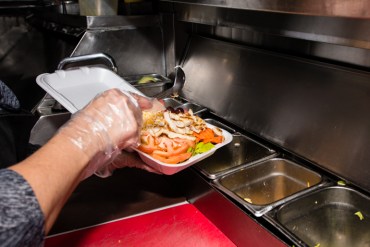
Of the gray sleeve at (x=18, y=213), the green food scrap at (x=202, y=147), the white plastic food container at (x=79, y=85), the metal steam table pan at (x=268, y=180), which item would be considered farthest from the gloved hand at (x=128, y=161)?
the gray sleeve at (x=18, y=213)

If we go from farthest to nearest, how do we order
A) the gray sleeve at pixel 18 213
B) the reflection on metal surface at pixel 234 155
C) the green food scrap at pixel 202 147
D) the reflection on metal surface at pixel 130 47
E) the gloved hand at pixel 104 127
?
the reflection on metal surface at pixel 130 47 → the reflection on metal surface at pixel 234 155 → the green food scrap at pixel 202 147 → the gloved hand at pixel 104 127 → the gray sleeve at pixel 18 213

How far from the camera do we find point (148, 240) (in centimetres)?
130

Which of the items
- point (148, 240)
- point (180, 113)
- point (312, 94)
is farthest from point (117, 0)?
point (148, 240)

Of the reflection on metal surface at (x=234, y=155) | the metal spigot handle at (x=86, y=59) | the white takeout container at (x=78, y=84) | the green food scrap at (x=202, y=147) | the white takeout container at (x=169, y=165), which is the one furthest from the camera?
the metal spigot handle at (x=86, y=59)

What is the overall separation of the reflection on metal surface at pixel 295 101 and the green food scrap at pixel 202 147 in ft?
1.33

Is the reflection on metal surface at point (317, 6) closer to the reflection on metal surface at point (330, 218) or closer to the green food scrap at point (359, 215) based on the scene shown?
the reflection on metal surface at point (330, 218)

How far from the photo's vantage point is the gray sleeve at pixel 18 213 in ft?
2.06

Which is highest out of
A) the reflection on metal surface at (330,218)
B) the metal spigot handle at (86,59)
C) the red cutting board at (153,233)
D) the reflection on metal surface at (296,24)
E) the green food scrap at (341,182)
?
the reflection on metal surface at (296,24)

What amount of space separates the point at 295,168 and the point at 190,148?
1.61 feet

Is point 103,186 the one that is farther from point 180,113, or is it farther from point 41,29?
point 41,29

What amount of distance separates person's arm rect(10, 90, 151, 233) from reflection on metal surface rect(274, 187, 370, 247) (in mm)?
617

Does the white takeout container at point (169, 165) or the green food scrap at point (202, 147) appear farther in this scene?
the green food scrap at point (202, 147)

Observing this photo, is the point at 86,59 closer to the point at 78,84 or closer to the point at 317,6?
the point at 78,84

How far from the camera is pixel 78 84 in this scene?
→ 1606 millimetres
